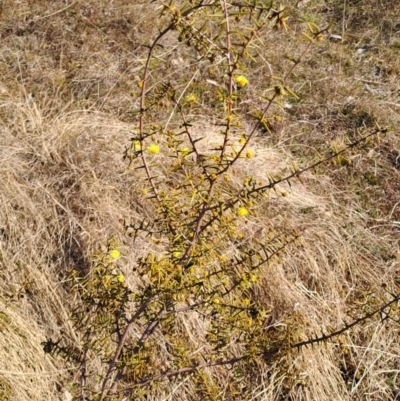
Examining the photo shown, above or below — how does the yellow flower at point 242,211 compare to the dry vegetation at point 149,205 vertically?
above

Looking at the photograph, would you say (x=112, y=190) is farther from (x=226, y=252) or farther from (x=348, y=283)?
(x=348, y=283)

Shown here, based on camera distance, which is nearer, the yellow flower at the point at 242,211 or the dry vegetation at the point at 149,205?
the yellow flower at the point at 242,211

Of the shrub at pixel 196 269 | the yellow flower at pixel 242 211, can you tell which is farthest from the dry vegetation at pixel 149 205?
the yellow flower at pixel 242 211

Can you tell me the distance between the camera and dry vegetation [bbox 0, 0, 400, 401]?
8.78 ft

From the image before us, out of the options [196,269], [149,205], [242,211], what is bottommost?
[149,205]

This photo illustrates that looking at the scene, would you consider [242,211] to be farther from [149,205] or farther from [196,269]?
[149,205]

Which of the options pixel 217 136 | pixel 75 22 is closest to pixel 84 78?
pixel 75 22

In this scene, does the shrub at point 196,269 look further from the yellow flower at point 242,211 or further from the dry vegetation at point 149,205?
the dry vegetation at point 149,205

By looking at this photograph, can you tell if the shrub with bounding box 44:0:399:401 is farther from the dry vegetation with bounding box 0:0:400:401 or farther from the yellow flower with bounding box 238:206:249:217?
the dry vegetation with bounding box 0:0:400:401

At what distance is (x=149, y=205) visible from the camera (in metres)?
3.19

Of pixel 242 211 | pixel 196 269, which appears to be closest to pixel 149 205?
pixel 196 269

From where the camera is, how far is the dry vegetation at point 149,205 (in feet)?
8.78

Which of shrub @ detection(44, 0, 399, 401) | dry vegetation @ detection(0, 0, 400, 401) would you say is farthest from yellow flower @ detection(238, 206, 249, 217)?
dry vegetation @ detection(0, 0, 400, 401)

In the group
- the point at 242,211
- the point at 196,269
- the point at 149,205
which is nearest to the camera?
the point at 242,211
